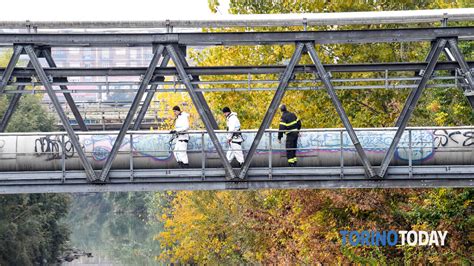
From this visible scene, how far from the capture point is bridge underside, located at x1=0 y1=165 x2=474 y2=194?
85.7 ft

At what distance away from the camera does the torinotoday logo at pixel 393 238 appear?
117 feet

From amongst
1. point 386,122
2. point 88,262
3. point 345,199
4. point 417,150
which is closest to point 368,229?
point 345,199

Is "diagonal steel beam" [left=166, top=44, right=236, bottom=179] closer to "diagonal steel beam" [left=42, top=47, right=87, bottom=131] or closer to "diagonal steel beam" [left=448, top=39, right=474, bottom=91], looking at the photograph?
"diagonal steel beam" [left=42, top=47, right=87, bottom=131]

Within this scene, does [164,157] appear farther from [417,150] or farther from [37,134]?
[417,150]

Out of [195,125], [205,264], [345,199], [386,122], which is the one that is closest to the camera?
[345,199]

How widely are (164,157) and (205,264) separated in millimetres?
28580

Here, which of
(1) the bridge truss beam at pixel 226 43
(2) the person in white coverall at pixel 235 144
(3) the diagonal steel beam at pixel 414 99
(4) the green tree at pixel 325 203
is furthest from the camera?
(4) the green tree at pixel 325 203

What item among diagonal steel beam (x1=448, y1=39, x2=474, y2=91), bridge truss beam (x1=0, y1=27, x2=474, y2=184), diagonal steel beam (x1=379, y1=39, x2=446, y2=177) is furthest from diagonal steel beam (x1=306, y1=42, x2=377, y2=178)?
diagonal steel beam (x1=448, y1=39, x2=474, y2=91)

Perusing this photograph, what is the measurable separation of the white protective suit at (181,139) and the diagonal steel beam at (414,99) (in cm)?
487

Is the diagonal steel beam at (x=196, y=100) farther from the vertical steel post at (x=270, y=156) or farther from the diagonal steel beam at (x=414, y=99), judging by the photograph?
the diagonal steel beam at (x=414, y=99)

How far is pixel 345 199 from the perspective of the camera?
127 feet

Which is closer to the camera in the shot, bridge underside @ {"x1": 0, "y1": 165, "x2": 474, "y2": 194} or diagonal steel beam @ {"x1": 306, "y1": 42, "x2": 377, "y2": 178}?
diagonal steel beam @ {"x1": 306, "y1": 42, "x2": 377, "y2": 178}

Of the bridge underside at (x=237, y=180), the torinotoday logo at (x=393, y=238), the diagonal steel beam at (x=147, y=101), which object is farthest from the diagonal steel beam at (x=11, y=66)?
the torinotoday logo at (x=393, y=238)

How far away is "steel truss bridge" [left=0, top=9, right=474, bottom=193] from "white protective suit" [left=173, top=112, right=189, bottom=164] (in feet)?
1.57
